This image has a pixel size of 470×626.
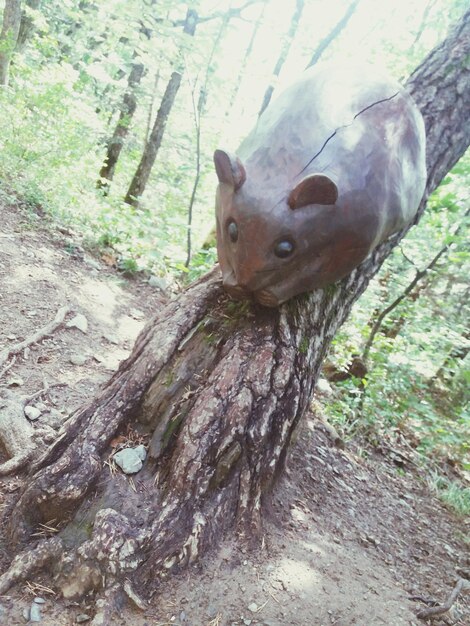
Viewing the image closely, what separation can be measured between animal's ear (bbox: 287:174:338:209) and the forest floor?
1561 millimetres

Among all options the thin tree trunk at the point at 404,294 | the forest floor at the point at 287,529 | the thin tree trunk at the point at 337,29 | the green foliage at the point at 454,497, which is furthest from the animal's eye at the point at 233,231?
the thin tree trunk at the point at 337,29

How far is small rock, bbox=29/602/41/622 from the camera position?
162cm

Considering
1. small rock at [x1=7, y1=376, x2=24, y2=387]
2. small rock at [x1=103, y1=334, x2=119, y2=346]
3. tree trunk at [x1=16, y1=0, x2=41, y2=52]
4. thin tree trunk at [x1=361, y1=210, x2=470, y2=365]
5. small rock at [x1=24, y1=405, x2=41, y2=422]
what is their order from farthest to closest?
tree trunk at [x1=16, y1=0, x2=41, y2=52] → thin tree trunk at [x1=361, y1=210, x2=470, y2=365] → small rock at [x1=103, y1=334, x2=119, y2=346] → small rock at [x1=7, y1=376, x2=24, y2=387] → small rock at [x1=24, y1=405, x2=41, y2=422]

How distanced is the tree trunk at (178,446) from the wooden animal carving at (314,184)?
1.21 feet

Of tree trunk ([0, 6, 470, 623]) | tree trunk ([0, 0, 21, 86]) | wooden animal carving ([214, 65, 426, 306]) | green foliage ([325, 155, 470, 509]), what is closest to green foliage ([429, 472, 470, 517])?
green foliage ([325, 155, 470, 509])

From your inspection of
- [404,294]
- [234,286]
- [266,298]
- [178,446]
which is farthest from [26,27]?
[178,446]

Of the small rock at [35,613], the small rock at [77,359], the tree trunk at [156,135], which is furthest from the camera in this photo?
the tree trunk at [156,135]

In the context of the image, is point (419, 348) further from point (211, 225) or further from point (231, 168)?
point (231, 168)

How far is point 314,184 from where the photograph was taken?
66.5 inches

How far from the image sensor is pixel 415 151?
2281mm

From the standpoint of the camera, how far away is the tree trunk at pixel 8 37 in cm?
714

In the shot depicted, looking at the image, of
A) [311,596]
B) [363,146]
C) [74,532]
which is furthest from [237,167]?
[311,596]

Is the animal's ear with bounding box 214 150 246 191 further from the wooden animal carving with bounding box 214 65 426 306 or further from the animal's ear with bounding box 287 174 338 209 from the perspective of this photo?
the animal's ear with bounding box 287 174 338 209

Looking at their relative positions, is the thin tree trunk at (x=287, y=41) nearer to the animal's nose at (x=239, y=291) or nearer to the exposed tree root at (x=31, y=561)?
the animal's nose at (x=239, y=291)
